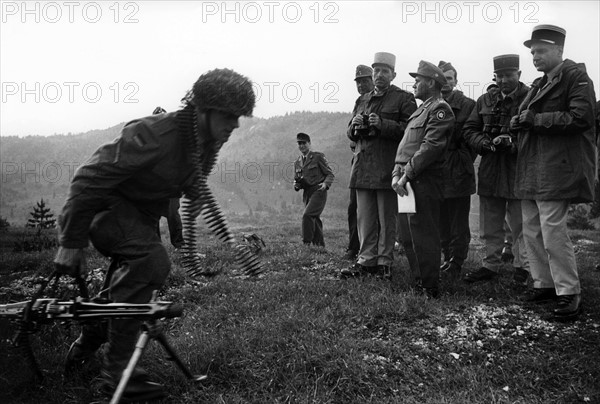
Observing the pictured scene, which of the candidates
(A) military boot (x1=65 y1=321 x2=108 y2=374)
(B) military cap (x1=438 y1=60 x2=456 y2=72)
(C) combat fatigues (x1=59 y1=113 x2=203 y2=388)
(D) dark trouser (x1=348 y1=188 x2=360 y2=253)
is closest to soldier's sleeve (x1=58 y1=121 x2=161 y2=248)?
(C) combat fatigues (x1=59 y1=113 x2=203 y2=388)

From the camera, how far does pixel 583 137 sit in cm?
515

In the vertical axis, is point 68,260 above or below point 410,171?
below

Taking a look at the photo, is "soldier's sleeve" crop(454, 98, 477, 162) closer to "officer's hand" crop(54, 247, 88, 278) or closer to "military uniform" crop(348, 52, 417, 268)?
"military uniform" crop(348, 52, 417, 268)

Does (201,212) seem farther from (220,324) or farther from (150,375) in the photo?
(220,324)

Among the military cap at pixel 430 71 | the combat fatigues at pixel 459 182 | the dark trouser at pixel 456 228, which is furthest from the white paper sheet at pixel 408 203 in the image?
the dark trouser at pixel 456 228

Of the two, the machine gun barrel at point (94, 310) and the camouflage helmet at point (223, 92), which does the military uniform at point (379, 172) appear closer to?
the camouflage helmet at point (223, 92)

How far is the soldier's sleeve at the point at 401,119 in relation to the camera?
21.9 ft

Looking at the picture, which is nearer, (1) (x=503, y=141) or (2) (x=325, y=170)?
(1) (x=503, y=141)

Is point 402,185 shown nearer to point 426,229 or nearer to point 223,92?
point 426,229

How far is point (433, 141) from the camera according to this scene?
5.58 meters

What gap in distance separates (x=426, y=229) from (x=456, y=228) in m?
1.78

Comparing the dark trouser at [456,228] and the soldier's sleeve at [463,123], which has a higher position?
the soldier's sleeve at [463,123]

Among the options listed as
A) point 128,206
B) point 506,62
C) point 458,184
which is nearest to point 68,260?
point 128,206

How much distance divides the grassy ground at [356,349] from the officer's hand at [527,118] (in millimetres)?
1979
